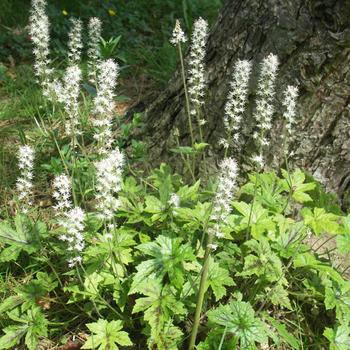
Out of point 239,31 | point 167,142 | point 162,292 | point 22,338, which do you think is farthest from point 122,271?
point 239,31

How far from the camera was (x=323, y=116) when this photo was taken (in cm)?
334

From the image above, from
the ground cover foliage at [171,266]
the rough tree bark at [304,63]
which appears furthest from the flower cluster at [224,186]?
the rough tree bark at [304,63]

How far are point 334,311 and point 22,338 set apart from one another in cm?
200

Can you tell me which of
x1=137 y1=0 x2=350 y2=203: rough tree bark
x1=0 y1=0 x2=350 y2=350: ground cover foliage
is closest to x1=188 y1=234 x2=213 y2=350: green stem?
x1=0 y1=0 x2=350 y2=350: ground cover foliage

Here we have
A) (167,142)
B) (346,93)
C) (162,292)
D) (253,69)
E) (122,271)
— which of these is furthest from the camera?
(167,142)

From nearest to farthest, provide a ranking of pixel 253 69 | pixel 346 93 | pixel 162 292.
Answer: pixel 162 292 < pixel 346 93 < pixel 253 69

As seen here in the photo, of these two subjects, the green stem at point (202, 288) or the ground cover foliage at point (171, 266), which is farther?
the ground cover foliage at point (171, 266)

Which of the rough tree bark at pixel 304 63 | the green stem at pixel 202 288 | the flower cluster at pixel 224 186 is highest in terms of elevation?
the rough tree bark at pixel 304 63

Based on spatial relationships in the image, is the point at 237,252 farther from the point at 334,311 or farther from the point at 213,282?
the point at 334,311

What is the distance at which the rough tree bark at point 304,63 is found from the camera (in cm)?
319

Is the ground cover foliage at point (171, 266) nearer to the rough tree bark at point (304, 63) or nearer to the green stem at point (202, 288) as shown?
the green stem at point (202, 288)

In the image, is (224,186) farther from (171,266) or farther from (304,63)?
(304,63)

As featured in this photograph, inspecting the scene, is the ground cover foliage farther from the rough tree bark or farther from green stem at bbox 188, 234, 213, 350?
the rough tree bark

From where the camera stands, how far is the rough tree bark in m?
3.19
